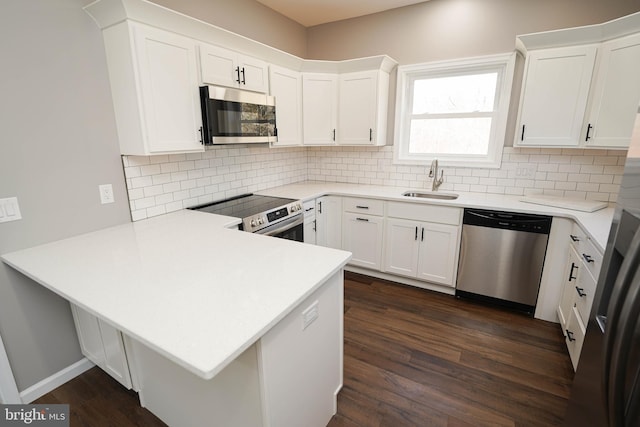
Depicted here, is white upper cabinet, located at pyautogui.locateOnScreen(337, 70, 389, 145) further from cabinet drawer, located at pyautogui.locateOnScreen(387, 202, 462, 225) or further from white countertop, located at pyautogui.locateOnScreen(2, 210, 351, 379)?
white countertop, located at pyautogui.locateOnScreen(2, 210, 351, 379)

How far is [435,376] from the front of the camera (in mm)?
1993

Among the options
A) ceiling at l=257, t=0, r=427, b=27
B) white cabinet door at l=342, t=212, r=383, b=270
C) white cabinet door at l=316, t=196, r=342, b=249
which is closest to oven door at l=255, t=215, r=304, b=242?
white cabinet door at l=316, t=196, r=342, b=249

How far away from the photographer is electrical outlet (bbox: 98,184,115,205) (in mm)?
2014

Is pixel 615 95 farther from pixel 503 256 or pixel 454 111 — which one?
pixel 503 256

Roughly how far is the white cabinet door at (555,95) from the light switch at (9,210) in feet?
12.0

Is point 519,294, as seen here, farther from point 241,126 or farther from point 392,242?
point 241,126

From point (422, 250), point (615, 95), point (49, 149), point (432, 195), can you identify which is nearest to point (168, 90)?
point (49, 149)

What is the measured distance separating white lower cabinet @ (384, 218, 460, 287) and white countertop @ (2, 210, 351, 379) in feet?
5.45

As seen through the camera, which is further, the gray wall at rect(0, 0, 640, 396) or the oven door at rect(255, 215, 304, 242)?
the oven door at rect(255, 215, 304, 242)

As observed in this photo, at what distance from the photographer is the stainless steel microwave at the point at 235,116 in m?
2.24

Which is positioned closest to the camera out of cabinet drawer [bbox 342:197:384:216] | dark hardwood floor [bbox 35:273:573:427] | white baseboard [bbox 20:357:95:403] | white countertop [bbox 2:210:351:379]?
white countertop [bbox 2:210:351:379]

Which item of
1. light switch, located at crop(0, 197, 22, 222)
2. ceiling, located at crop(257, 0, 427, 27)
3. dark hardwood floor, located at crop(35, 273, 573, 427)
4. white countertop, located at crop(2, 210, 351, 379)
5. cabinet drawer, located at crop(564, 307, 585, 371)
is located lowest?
dark hardwood floor, located at crop(35, 273, 573, 427)

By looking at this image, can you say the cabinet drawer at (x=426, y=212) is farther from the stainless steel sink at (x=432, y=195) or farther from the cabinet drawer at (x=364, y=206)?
the stainless steel sink at (x=432, y=195)

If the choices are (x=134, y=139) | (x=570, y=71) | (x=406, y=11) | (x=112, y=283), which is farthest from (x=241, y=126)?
(x=570, y=71)
